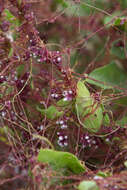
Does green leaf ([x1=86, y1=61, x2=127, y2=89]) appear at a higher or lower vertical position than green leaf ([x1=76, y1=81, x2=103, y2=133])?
higher

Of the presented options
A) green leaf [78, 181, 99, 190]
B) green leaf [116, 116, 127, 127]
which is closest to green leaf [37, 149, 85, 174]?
green leaf [78, 181, 99, 190]

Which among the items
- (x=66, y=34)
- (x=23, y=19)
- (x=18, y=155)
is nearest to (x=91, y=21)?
(x=66, y=34)

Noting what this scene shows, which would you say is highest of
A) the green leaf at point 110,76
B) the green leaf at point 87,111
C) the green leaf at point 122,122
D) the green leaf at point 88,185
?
the green leaf at point 110,76

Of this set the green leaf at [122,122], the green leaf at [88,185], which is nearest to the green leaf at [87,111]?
the green leaf at [122,122]

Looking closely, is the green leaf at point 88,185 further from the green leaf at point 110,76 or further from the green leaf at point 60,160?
the green leaf at point 110,76

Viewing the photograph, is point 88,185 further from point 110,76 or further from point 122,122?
point 110,76

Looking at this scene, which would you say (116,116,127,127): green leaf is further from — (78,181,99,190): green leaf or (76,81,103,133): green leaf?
(78,181,99,190): green leaf

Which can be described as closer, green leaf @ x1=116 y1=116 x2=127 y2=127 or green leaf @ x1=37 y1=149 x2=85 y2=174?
green leaf @ x1=37 y1=149 x2=85 y2=174
